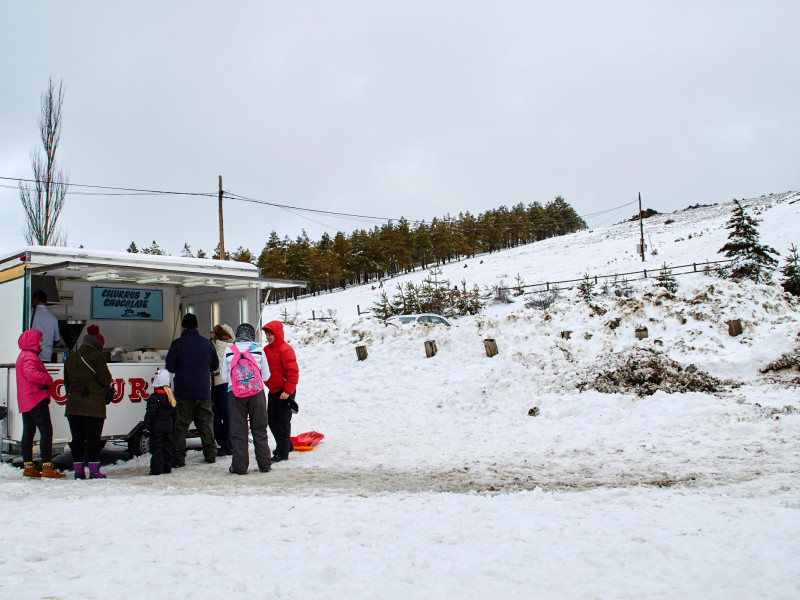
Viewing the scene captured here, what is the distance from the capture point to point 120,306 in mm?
10258

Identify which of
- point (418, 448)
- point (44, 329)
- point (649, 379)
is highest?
point (44, 329)

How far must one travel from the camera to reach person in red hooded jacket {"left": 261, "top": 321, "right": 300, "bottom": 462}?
7.67 metres

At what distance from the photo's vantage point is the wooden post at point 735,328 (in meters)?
13.4

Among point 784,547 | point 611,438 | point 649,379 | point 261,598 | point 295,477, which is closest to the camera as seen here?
point 261,598

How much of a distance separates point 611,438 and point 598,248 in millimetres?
58615

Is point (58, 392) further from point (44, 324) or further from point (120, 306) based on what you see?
point (120, 306)

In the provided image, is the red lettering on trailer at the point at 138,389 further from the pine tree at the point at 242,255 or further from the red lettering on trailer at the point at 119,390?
the pine tree at the point at 242,255

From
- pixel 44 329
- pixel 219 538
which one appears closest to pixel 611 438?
pixel 219 538

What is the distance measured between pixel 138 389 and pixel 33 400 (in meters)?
1.43

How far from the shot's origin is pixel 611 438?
800 centimetres

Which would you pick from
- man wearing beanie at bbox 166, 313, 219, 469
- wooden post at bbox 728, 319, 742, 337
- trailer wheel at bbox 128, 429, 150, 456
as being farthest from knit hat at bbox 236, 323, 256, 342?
wooden post at bbox 728, 319, 742, 337

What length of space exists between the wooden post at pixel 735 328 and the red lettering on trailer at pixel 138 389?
1302 cm

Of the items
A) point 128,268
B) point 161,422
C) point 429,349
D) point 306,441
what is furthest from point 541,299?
point 161,422

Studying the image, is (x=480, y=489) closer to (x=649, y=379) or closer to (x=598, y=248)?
(x=649, y=379)
